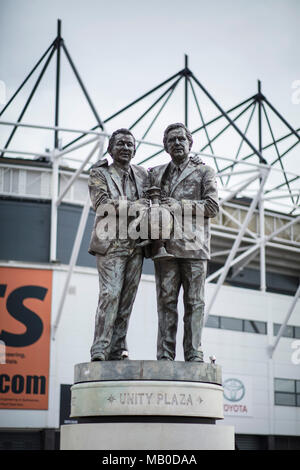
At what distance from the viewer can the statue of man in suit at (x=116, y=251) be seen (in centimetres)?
1050

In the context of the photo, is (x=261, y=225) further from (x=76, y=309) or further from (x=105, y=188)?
(x=105, y=188)

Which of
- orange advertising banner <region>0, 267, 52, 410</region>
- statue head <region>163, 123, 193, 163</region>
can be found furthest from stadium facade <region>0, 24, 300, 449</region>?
statue head <region>163, 123, 193, 163</region>

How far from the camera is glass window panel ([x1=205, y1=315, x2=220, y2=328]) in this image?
125 ft

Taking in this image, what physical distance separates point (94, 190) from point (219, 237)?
97.8 ft

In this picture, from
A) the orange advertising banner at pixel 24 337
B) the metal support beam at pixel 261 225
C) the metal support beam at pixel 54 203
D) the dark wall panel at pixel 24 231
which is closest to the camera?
the orange advertising banner at pixel 24 337

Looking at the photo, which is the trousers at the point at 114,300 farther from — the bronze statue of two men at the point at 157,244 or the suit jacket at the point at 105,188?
the suit jacket at the point at 105,188

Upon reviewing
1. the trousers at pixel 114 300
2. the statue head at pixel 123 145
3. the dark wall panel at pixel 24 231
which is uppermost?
the dark wall panel at pixel 24 231

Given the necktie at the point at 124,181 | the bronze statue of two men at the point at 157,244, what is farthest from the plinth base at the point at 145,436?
the necktie at the point at 124,181

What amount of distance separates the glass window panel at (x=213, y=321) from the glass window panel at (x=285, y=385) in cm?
459

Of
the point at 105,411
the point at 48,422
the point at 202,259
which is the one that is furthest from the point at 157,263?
the point at 48,422

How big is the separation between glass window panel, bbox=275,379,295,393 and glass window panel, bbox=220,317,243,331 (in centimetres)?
346

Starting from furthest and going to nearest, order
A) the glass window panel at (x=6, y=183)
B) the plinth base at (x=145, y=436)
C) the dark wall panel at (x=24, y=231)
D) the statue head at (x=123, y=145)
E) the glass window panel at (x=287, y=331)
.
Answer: the glass window panel at (x=287, y=331) < the glass window panel at (x=6, y=183) < the dark wall panel at (x=24, y=231) < the statue head at (x=123, y=145) < the plinth base at (x=145, y=436)

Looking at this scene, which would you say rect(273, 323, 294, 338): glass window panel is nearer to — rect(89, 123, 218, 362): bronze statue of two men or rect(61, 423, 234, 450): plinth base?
rect(89, 123, 218, 362): bronze statue of two men
